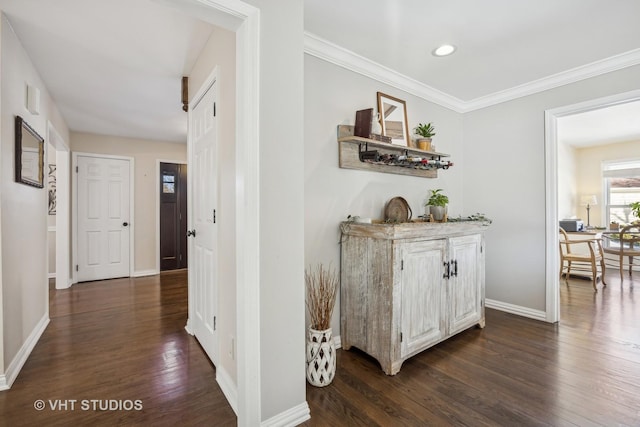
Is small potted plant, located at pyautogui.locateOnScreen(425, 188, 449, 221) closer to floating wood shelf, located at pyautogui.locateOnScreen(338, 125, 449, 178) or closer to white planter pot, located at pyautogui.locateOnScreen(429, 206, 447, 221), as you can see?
white planter pot, located at pyautogui.locateOnScreen(429, 206, 447, 221)

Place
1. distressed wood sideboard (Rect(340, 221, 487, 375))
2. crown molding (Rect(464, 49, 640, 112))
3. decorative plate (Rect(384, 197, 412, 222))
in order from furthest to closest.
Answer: decorative plate (Rect(384, 197, 412, 222)) → crown molding (Rect(464, 49, 640, 112)) → distressed wood sideboard (Rect(340, 221, 487, 375))

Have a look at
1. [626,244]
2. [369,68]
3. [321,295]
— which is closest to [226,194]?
[321,295]

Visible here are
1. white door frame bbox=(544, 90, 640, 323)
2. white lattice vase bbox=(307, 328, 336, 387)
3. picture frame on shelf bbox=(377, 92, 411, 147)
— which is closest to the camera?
white lattice vase bbox=(307, 328, 336, 387)

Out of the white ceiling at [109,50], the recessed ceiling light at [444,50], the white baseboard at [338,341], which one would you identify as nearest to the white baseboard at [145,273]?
the white ceiling at [109,50]

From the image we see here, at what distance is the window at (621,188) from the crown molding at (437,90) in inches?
184

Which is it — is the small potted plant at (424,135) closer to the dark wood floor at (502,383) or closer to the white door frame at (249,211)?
the dark wood floor at (502,383)

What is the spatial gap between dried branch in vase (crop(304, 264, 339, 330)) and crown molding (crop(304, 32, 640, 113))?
1700mm

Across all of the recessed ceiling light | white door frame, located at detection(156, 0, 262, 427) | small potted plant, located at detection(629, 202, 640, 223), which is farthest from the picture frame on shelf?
small potted plant, located at detection(629, 202, 640, 223)

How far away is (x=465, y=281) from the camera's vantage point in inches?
103

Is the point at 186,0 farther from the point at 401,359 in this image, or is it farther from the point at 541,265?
the point at 541,265

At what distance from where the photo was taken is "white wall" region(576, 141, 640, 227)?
5.89 m

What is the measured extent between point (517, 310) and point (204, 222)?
10.8 feet

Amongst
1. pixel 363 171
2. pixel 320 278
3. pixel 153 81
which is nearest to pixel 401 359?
pixel 320 278

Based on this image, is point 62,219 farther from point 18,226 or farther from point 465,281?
point 465,281
